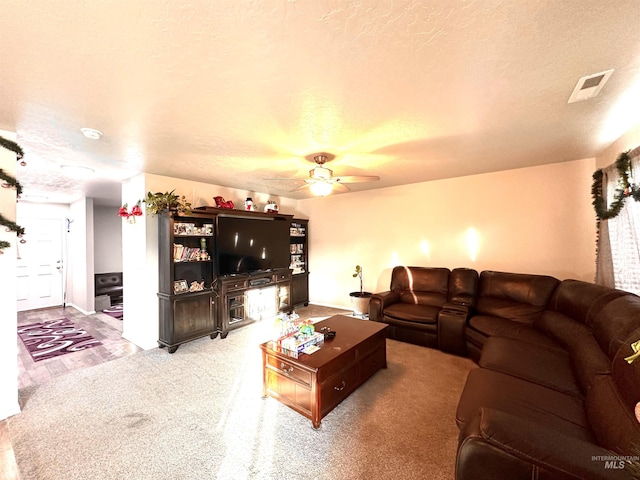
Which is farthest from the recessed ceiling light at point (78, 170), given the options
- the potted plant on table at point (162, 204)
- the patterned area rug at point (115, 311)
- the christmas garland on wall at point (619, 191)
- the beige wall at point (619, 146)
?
the beige wall at point (619, 146)

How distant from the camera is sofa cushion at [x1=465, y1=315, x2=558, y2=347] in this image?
2521mm

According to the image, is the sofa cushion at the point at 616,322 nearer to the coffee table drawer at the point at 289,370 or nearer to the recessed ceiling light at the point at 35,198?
the coffee table drawer at the point at 289,370

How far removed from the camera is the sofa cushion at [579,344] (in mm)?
1652

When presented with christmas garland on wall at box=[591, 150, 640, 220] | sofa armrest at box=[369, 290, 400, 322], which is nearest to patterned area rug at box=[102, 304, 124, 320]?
sofa armrest at box=[369, 290, 400, 322]

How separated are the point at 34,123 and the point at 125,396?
8.35 feet

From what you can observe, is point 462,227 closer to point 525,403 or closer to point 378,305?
point 378,305

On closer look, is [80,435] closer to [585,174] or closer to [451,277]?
[451,277]

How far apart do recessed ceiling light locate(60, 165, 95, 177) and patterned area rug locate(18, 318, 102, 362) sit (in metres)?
2.49

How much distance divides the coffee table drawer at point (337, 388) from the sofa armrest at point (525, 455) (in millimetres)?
1142

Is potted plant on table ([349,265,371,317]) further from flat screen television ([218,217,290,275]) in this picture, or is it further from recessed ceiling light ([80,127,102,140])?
recessed ceiling light ([80,127,102,140])

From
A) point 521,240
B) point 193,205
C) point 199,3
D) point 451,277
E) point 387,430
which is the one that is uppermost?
point 199,3

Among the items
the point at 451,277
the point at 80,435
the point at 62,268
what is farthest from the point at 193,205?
the point at 62,268

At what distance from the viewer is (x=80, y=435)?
6.46 ft

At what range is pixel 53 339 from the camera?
4.01 m
